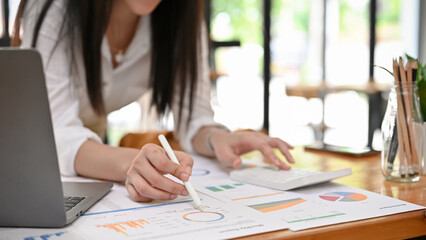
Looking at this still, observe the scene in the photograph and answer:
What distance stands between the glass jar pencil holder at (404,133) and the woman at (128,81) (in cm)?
23

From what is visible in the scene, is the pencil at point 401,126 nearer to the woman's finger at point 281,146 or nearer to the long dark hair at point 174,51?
the woman's finger at point 281,146

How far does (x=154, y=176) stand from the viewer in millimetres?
835

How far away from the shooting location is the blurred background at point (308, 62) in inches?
191

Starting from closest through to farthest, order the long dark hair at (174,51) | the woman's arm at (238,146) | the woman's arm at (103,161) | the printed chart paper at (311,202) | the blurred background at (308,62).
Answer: the printed chart paper at (311,202), the woman's arm at (103,161), the woman's arm at (238,146), the long dark hair at (174,51), the blurred background at (308,62)

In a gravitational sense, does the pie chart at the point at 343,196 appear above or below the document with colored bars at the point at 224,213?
below

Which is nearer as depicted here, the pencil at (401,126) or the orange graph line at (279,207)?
the orange graph line at (279,207)

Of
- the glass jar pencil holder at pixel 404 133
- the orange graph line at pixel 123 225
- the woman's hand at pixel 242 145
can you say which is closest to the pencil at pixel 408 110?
the glass jar pencil holder at pixel 404 133

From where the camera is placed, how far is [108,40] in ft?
4.92

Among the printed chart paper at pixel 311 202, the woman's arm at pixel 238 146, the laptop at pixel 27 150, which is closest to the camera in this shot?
the laptop at pixel 27 150

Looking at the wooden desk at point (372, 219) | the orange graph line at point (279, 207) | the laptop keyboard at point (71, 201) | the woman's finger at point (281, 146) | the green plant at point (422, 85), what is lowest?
the wooden desk at point (372, 219)

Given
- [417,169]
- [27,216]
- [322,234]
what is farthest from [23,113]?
[417,169]

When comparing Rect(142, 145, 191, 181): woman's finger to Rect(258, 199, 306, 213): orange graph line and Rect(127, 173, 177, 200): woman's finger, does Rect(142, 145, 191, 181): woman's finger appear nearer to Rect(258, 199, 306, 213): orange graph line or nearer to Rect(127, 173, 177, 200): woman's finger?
Rect(127, 173, 177, 200): woman's finger

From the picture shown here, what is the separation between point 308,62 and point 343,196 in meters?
5.16

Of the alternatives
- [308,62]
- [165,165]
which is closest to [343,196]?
[165,165]
